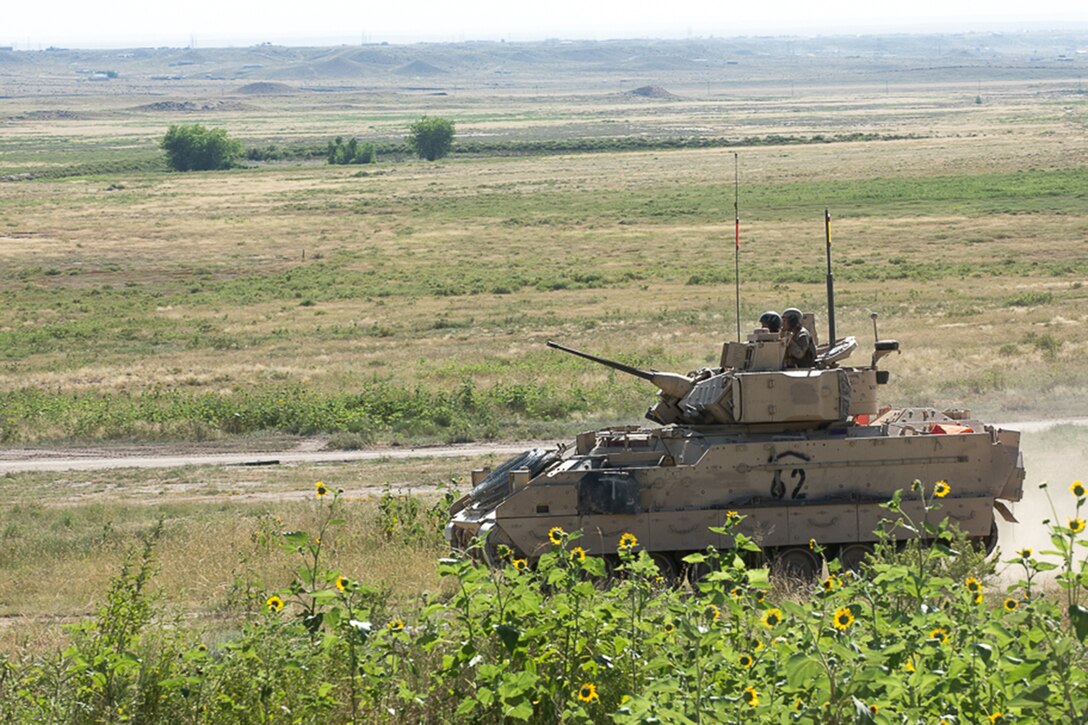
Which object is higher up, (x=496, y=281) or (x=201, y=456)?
(x=496, y=281)

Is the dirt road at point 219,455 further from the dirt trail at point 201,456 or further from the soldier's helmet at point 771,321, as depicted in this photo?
the soldier's helmet at point 771,321

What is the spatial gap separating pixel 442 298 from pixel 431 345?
11411 millimetres

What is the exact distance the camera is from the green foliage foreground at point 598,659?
8500mm

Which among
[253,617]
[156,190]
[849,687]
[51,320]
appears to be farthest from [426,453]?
[156,190]

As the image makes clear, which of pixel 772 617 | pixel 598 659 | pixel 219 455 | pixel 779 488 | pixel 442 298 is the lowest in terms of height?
pixel 219 455

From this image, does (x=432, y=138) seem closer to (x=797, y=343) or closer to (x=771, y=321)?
(x=771, y=321)

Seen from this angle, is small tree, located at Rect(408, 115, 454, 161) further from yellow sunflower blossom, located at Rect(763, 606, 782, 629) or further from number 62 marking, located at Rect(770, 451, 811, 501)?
yellow sunflower blossom, located at Rect(763, 606, 782, 629)

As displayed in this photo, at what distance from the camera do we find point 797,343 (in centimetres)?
1845

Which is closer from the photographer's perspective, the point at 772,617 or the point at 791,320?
the point at 772,617

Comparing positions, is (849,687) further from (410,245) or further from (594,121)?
(594,121)

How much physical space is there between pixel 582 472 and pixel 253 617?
461 centimetres

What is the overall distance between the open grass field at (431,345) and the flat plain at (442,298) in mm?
191

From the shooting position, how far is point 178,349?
44.9m

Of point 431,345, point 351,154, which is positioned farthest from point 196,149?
point 431,345
